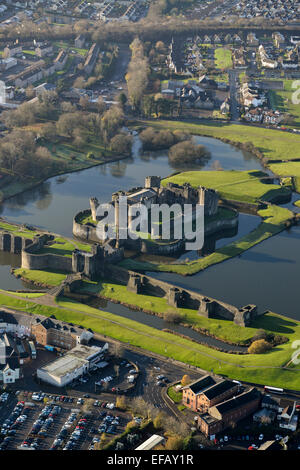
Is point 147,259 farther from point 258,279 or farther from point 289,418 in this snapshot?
point 289,418

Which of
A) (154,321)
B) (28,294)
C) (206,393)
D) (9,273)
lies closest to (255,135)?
(9,273)

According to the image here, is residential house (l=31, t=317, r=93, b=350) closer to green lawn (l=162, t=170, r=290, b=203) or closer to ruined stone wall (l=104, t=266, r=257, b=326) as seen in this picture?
ruined stone wall (l=104, t=266, r=257, b=326)

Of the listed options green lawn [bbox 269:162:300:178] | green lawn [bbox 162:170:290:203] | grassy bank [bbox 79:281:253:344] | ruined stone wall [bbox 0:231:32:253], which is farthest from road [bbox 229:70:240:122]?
grassy bank [bbox 79:281:253:344]

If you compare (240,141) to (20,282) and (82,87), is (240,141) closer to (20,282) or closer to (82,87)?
Result: (82,87)

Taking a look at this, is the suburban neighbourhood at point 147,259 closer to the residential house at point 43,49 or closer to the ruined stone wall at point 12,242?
the ruined stone wall at point 12,242
